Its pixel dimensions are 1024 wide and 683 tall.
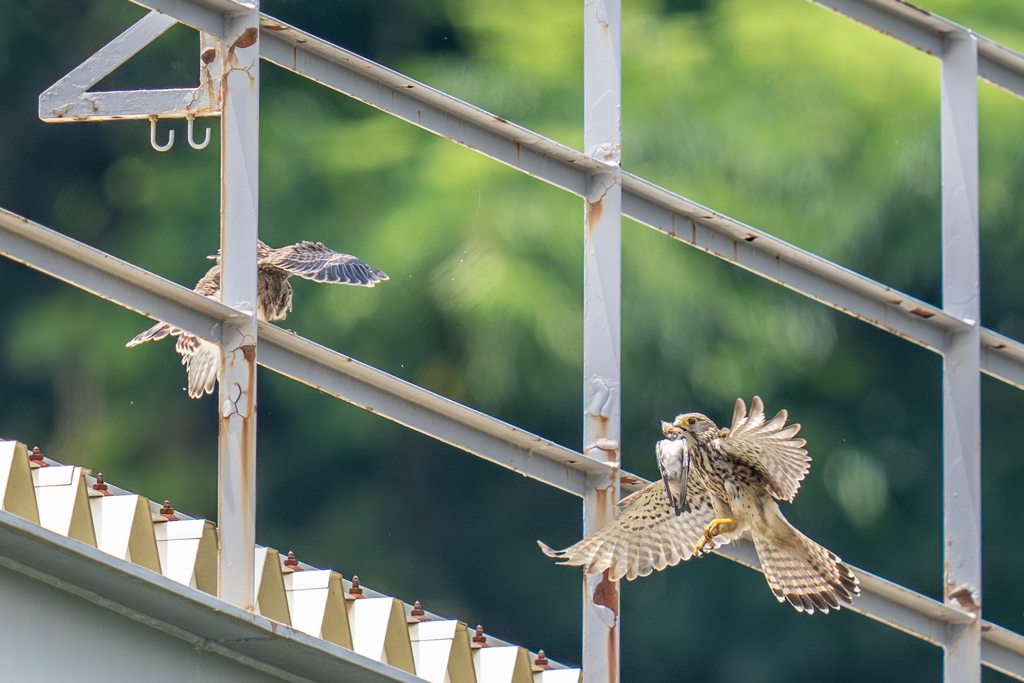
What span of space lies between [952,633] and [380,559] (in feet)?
22.0

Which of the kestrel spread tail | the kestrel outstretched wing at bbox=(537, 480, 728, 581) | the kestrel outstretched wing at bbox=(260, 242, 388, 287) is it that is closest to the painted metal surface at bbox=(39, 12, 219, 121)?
the kestrel outstretched wing at bbox=(260, 242, 388, 287)

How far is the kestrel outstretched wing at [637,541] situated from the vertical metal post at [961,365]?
30.8 inches

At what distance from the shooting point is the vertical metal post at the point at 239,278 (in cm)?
350

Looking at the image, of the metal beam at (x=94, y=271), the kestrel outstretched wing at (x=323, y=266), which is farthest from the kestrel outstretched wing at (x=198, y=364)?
the metal beam at (x=94, y=271)

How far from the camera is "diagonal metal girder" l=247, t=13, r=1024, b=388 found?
4043mm

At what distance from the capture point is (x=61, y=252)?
336cm

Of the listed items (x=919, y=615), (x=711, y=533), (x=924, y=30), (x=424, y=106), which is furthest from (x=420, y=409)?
(x=924, y=30)

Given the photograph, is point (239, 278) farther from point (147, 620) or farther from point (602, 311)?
point (602, 311)

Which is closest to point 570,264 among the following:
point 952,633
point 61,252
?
point 952,633

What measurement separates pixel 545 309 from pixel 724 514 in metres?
5.38

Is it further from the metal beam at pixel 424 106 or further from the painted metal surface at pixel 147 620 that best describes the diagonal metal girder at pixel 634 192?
the painted metal surface at pixel 147 620

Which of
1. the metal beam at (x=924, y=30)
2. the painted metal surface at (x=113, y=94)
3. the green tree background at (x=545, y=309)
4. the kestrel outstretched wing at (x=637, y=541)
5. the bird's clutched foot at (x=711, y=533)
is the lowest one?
the kestrel outstretched wing at (x=637, y=541)

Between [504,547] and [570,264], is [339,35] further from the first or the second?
[504,547]

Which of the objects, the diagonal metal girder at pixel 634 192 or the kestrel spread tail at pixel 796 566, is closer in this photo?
the diagonal metal girder at pixel 634 192
